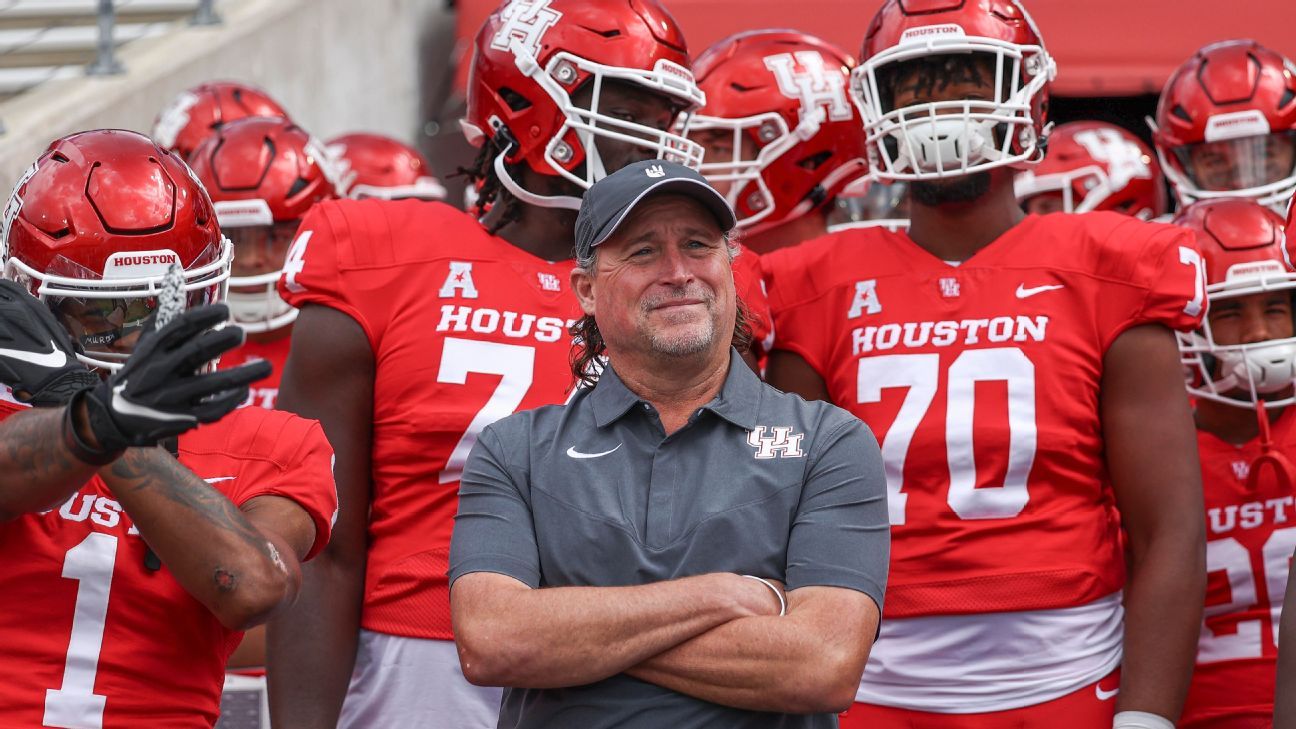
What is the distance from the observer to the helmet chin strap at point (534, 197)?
10.8 ft

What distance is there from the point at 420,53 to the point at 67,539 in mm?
7764

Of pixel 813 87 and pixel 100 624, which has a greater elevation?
pixel 813 87

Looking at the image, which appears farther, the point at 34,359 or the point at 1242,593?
the point at 1242,593

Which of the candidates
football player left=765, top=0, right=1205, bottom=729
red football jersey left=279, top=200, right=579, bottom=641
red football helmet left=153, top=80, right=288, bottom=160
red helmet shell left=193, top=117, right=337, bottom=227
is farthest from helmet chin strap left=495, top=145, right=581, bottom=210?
red football helmet left=153, top=80, right=288, bottom=160

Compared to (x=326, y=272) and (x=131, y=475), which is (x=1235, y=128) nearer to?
(x=326, y=272)

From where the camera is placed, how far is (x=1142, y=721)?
3.08 metres

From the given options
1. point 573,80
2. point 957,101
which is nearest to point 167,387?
point 573,80

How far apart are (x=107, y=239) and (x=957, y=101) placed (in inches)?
67.3

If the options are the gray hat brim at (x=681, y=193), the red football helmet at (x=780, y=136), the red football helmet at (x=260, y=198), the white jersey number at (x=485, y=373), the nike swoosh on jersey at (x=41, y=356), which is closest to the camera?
the nike swoosh on jersey at (x=41, y=356)

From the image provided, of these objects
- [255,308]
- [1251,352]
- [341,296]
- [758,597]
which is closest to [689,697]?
[758,597]

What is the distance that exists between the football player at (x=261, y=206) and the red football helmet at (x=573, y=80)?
1.37m

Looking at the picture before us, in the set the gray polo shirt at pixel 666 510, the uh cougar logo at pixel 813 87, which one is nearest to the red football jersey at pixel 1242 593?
the uh cougar logo at pixel 813 87

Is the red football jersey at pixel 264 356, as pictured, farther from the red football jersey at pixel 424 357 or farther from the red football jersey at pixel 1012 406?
the red football jersey at pixel 1012 406

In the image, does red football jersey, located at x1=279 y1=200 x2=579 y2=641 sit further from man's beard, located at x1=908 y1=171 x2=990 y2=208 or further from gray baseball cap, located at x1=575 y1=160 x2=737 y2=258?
A: man's beard, located at x1=908 y1=171 x2=990 y2=208
